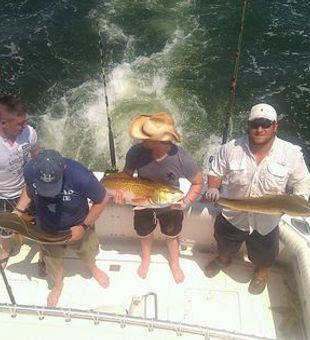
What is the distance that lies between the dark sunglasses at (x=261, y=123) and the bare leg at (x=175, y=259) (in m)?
1.47

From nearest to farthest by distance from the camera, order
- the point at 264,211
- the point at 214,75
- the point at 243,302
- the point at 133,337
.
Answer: the point at 133,337 → the point at 264,211 → the point at 243,302 → the point at 214,75

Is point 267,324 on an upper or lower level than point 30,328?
lower

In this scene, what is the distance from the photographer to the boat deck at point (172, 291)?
13.4ft

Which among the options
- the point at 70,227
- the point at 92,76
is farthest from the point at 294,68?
the point at 70,227

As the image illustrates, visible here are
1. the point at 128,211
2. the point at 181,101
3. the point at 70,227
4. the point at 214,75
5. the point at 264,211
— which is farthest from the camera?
the point at 214,75

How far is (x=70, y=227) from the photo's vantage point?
153 inches

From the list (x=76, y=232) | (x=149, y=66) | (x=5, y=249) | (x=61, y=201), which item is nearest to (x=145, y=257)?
(x=76, y=232)

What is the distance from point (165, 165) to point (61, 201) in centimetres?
87

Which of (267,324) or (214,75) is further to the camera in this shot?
(214,75)

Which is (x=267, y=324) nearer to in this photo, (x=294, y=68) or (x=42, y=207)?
(x=42, y=207)

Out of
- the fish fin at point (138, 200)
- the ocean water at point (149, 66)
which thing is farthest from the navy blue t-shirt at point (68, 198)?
the ocean water at point (149, 66)

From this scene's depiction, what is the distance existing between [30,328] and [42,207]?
0.94m

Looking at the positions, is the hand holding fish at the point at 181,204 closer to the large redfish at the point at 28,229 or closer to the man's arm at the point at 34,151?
the large redfish at the point at 28,229

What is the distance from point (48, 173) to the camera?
133 inches
